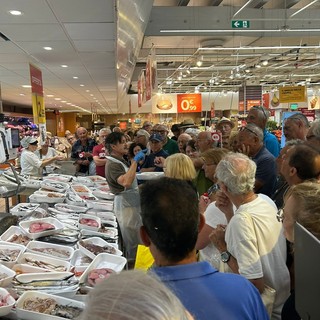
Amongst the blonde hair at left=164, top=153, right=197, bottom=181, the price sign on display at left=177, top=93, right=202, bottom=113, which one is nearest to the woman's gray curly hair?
the blonde hair at left=164, top=153, right=197, bottom=181

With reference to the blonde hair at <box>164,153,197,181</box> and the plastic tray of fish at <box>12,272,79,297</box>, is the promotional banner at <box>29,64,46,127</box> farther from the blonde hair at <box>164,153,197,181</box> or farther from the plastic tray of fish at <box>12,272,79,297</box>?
the plastic tray of fish at <box>12,272,79,297</box>

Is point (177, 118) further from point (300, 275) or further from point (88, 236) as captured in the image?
point (300, 275)

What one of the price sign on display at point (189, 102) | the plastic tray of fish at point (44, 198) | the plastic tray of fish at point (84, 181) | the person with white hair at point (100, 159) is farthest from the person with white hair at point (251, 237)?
the price sign on display at point (189, 102)

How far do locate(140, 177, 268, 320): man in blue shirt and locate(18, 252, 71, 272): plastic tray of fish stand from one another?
139 centimetres

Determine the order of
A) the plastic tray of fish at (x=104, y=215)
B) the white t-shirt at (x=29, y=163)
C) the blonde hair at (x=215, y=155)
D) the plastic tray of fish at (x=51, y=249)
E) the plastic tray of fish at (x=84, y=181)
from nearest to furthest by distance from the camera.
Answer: the plastic tray of fish at (x=51, y=249)
the blonde hair at (x=215, y=155)
the plastic tray of fish at (x=104, y=215)
the plastic tray of fish at (x=84, y=181)
the white t-shirt at (x=29, y=163)

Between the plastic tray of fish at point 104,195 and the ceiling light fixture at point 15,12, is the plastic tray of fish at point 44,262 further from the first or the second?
the ceiling light fixture at point 15,12

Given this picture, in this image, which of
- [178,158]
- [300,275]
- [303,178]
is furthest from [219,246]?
[178,158]

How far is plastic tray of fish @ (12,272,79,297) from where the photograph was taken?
7.16 ft

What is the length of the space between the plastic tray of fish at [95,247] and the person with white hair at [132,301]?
7.05 feet

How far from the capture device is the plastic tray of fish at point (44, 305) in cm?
Result: 190

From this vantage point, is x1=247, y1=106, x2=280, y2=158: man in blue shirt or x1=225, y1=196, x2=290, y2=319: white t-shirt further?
x1=247, y1=106, x2=280, y2=158: man in blue shirt

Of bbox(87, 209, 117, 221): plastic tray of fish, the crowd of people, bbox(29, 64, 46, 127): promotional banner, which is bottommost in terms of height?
bbox(87, 209, 117, 221): plastic tray of fish

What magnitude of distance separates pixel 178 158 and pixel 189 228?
86.0 inches

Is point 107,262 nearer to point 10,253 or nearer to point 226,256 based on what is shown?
point 10,253
